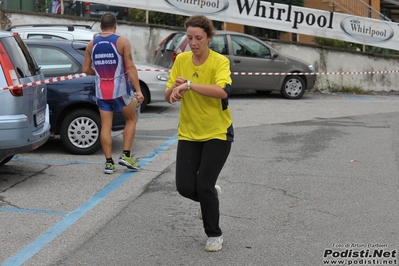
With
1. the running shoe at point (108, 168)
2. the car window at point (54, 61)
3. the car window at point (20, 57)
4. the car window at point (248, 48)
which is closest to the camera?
the car window at point (20, 57)

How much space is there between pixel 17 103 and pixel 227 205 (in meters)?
2.51

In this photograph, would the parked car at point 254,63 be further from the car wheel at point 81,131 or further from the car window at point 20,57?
the car window at point 20,57

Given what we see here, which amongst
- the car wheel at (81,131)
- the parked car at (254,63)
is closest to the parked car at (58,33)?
the car wheel at (81,131)

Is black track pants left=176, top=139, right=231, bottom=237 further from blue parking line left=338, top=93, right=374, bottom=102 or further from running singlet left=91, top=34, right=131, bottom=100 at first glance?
blue parking line left=338, top=93, right=374, bottom=102

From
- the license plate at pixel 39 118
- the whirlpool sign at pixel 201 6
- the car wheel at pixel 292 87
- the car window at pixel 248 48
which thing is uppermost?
the whirlpool sign at pixel 201 6

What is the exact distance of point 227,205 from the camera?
7617 millimetres

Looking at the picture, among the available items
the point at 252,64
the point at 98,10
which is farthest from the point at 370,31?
the point at 98,10

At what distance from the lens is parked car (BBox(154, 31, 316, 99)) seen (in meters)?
18.3

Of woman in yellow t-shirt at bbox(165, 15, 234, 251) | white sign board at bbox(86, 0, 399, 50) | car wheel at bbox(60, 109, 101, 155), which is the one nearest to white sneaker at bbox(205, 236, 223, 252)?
woman in yellow t-shirt at bbox(165, 15, 234, 251)

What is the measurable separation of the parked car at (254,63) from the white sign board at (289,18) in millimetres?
2900

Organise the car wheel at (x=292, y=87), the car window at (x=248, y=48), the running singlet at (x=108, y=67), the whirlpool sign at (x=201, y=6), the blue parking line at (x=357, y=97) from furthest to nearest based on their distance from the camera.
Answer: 1. the whirlpool sign at (x=201, y=6)
2. the blue parking line at (x=357, y=97)
3. the car wheel at (x=292, y=87)
4. the car window at (x=248, y=48)
5. the running singlet at (x=108, y=67)

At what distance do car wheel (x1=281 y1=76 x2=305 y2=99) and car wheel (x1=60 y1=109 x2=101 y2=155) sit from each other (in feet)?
30.3

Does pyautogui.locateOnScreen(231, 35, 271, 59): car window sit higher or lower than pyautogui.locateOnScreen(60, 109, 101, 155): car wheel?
higher

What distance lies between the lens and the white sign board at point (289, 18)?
2134 centimetres
